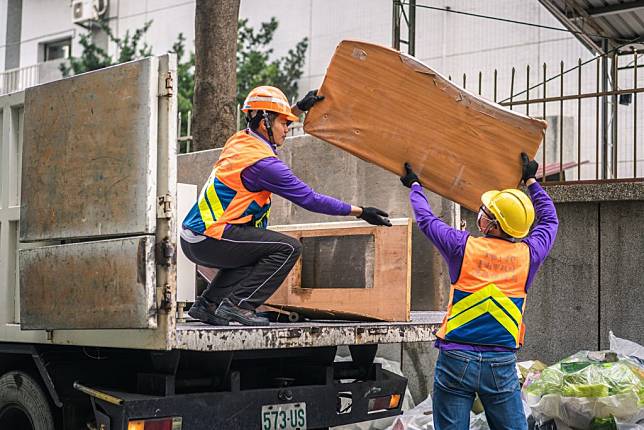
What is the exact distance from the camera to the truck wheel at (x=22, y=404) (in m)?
4.43

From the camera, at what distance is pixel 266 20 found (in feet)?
75.9

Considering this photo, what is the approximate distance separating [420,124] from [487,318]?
127 cm

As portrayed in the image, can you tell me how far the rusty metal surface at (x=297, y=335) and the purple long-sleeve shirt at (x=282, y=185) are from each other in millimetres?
632

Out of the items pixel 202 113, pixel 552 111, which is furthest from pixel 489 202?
pixel 552 111

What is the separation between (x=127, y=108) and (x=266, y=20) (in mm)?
19682

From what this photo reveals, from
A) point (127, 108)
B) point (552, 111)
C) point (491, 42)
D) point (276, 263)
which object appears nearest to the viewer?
point (127, 108)

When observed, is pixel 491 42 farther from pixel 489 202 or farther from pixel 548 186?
pixel 489 202

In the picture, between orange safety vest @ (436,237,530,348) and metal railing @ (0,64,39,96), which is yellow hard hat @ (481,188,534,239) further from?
metal railing @ (0,64,39,96)

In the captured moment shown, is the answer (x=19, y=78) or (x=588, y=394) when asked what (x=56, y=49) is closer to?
(x=19, y=78)

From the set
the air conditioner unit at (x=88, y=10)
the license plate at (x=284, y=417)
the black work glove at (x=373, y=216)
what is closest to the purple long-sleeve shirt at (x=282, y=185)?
the black work glove at (x=373, y=216)

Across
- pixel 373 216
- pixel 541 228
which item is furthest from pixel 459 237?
pixel 373 216

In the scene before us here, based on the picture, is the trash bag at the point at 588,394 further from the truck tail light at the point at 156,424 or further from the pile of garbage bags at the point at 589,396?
the truck tail light at the point at 156,424

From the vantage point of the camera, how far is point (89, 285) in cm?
404

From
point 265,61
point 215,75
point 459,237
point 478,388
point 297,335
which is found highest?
point 265,61
